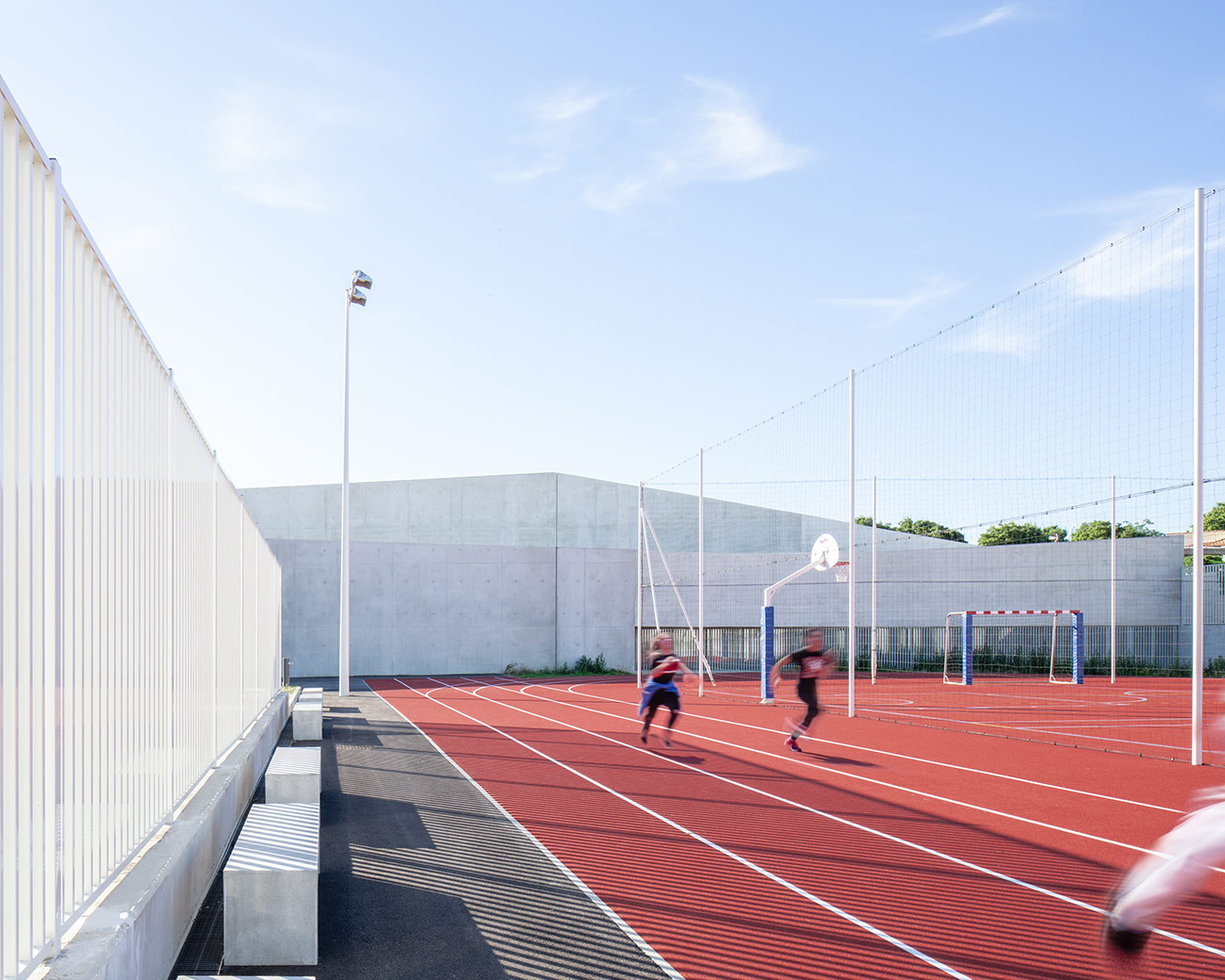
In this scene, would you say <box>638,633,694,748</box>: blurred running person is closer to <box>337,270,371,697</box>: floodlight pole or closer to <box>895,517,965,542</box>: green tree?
<box>337,270,371,697</box>: floodlight pole

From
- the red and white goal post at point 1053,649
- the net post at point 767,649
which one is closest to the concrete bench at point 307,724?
the net post at point 767,649

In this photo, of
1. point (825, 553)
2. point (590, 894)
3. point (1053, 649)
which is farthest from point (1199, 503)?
point (1053, 649)

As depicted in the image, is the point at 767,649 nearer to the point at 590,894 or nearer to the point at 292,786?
the point at 292,786

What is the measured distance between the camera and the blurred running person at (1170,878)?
14.1ft

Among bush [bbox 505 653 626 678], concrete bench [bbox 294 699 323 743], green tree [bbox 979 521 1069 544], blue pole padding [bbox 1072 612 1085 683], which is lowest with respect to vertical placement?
bush [bbox 505 653 626 678]

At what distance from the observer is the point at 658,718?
68.9 feet

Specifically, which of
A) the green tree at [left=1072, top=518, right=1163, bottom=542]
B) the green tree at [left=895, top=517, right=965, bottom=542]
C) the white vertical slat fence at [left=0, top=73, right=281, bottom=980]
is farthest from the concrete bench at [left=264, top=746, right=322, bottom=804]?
the green tree at [left=895, top=517, right=965, bottom=542]

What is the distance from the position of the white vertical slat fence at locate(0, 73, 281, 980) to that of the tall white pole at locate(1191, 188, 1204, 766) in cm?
1283

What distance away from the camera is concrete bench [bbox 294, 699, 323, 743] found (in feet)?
55.6

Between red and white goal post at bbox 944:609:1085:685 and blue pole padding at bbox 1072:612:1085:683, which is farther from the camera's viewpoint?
blue pole padding at bbox 1072:612:1085:683

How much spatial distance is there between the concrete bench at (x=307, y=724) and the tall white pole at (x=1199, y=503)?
13.3 meters

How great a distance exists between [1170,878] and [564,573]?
119 feet

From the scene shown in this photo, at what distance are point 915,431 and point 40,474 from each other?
22667mm

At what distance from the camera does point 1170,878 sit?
4.37 metres
